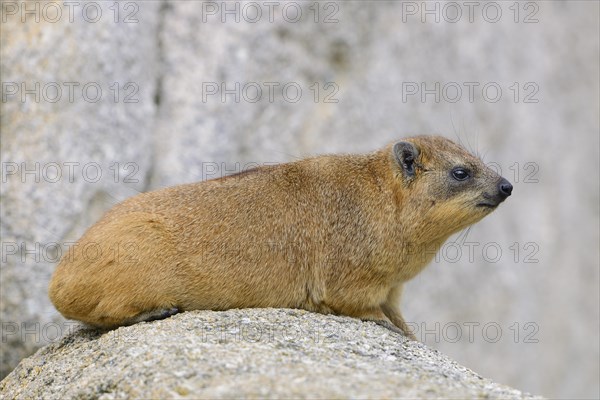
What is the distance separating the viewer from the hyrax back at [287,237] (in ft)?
26.0

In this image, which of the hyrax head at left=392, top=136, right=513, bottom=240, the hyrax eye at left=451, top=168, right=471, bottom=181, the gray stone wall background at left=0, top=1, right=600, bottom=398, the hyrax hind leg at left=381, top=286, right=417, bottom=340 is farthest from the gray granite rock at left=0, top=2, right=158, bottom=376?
the hyrax eye at left=451, top=168, right=471, bottom=181

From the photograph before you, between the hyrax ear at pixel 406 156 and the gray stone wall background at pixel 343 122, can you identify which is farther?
the gray stone wall background at pixel 343 122

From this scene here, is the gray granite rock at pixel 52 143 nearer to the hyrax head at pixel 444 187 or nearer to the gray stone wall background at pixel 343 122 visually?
the gray stone wall background at pixel 343 122

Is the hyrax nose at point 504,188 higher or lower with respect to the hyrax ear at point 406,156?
lower

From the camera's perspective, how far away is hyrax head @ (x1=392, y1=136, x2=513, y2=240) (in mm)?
8688

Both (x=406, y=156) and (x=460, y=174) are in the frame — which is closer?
(x=460, y=174)

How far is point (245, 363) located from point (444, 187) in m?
3.33

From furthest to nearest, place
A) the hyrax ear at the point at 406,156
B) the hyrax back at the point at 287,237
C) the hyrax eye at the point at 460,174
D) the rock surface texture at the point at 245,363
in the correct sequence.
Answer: the hyrax ear at the point at 406,156
the hyrax eye at the point at 460,174
the hyrax back at the point at 287,237
the rock surface texture at the point at 245,363

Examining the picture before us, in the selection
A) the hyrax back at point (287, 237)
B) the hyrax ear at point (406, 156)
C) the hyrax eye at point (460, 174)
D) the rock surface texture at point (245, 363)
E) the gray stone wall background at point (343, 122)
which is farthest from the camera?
the gray stone wall background at point (343, 122)

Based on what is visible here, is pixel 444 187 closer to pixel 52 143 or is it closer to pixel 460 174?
pixel 460 174

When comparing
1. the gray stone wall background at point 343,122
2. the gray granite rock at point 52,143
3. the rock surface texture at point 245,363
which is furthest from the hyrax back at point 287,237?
the gray stone wall background at point 343,122

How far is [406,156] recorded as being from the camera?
9039 mm

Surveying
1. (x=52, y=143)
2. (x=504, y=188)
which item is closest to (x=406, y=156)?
(x=504, y=188)

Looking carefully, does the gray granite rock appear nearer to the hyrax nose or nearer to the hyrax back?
the hyrax back
